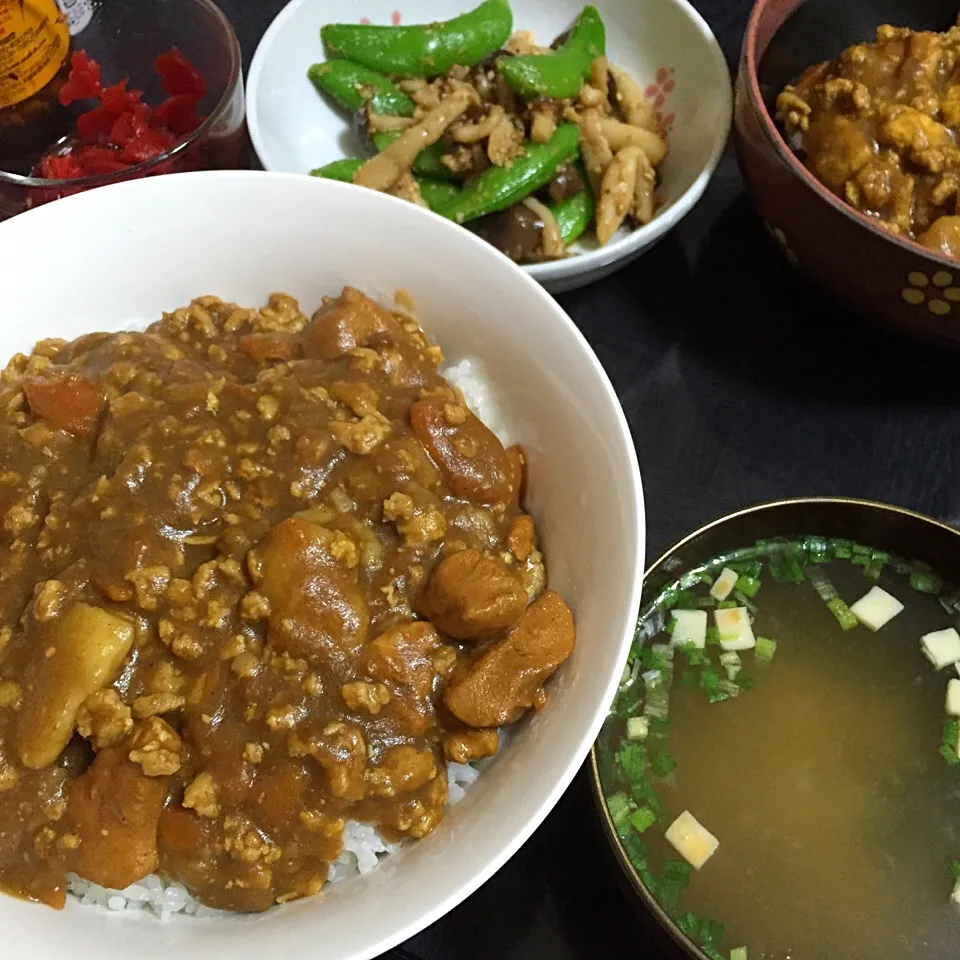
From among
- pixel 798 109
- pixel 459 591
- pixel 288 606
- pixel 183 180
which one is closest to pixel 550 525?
pixel 459 591

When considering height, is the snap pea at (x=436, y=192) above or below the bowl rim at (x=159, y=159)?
below

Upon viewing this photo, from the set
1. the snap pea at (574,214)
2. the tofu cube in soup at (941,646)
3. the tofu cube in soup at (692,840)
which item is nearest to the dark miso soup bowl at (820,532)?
the tofu cube in soup at (941,646)

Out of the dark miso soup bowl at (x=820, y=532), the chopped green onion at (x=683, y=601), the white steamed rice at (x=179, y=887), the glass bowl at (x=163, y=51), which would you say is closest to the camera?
the white steamed rice at (x=179, y=887)

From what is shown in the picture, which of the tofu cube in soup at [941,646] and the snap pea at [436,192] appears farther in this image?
the snap pea at [436,192]

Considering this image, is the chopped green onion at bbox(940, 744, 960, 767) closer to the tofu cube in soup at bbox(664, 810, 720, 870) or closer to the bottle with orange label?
the tofu cube in soup at bbox(664, 810, 720, 870)

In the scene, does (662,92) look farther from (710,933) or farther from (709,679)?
(710,933)

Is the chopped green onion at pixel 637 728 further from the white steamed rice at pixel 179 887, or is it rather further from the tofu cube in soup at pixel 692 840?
the white steamed rice at pixel 179 887

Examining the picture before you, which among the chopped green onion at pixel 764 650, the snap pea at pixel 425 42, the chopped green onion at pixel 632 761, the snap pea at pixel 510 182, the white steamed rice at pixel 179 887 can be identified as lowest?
the chopped green onion at pixel 632 761

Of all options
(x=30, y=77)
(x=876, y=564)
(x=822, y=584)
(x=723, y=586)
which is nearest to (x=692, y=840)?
(x=723, y=586)
